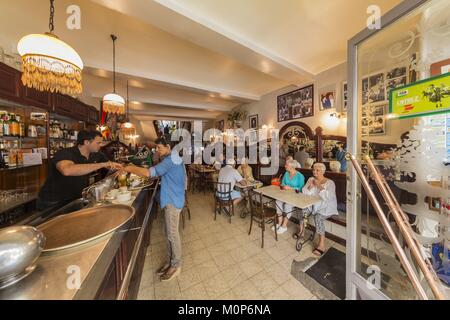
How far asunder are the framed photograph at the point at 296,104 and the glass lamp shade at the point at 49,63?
13.6 feet

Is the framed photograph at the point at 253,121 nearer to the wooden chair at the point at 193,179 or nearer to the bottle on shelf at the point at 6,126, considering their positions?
the wooden chair at the point at 193,179

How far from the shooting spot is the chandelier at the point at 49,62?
129 centimetres

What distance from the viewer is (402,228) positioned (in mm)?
1021

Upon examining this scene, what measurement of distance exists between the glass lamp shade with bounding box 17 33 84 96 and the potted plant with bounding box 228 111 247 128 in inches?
198

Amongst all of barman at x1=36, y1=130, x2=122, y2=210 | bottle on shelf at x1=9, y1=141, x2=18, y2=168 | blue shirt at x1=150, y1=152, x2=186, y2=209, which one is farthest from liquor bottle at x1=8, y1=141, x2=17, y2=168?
blue shirt at x1=150, y1=152, x2=186, y2=209

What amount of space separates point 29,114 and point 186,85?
9.09ft

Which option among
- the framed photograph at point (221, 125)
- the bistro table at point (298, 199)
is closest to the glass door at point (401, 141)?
the bistro table at point (298, 199)

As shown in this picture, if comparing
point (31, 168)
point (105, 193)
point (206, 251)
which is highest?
point (31, 168)

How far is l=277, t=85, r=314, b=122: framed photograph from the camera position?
12.7ft

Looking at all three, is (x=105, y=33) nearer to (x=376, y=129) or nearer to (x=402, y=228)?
(x=376, y=129)

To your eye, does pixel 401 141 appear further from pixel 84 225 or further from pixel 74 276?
pixel 84 225

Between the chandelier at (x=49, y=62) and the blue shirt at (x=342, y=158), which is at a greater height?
the chandelier at (x=49, y=62)

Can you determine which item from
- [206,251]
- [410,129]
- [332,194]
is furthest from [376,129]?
A: [206,251]

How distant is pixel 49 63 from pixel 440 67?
310 cm
